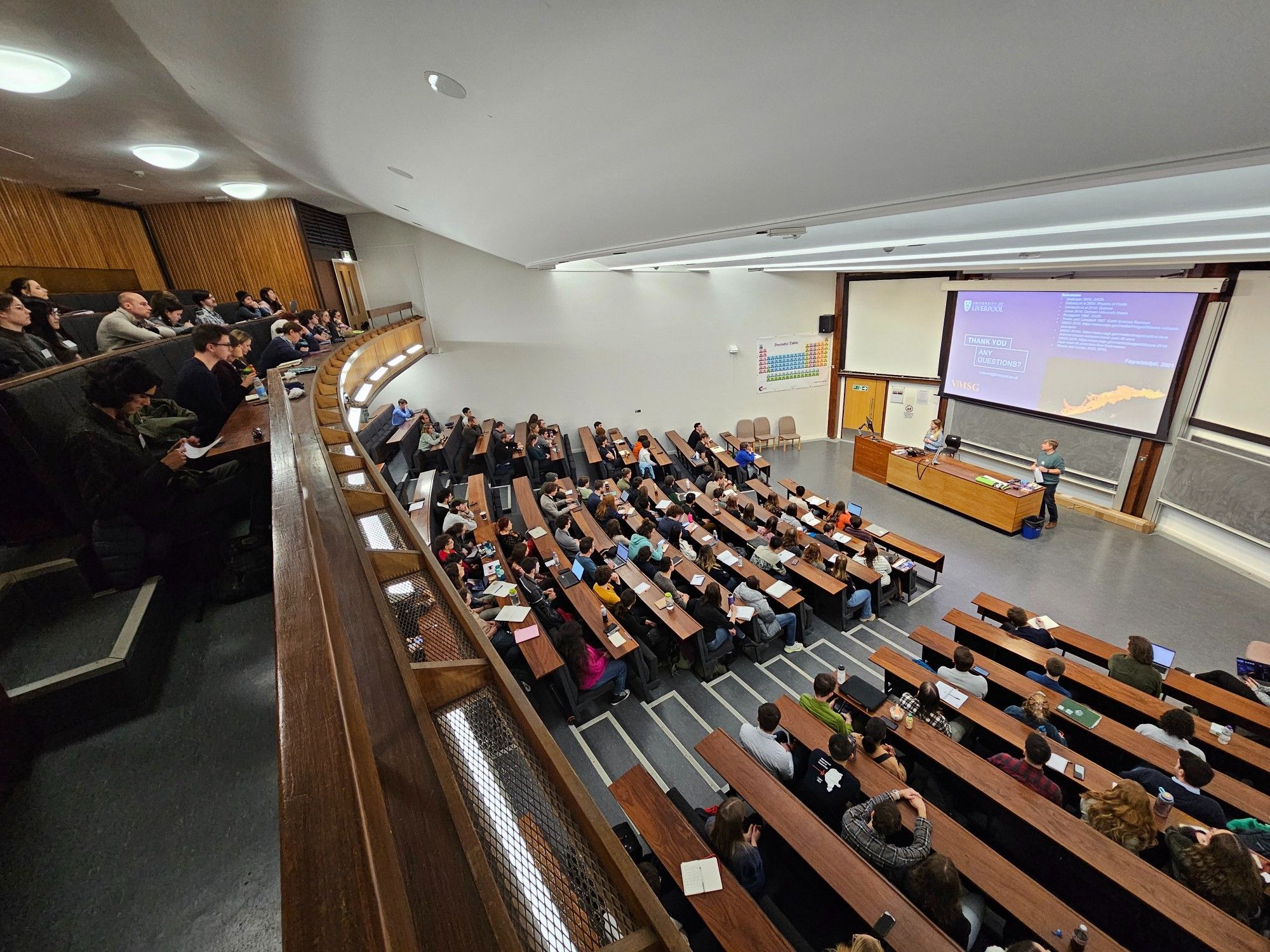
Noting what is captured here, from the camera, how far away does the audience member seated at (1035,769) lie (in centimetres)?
289

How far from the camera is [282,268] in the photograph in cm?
802

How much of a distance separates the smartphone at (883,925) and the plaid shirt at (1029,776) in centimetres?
136

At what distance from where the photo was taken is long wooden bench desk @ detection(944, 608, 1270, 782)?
3152mm

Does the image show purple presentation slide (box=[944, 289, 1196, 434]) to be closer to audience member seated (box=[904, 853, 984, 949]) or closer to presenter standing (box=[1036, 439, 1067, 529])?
presenter standing (box=[1036, 439, 1067, 529])

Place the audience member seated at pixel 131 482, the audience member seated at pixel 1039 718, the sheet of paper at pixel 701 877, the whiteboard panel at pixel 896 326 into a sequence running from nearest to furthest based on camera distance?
the audience member seated at pixel 131 482
the sheet of paper at pixel 701 877
the audience member seated at pixel 1039 718
the whiteboard panel at pixel 896 326

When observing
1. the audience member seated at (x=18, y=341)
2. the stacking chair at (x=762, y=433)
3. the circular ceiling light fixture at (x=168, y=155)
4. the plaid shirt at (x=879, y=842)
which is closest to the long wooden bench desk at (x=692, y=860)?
the plaid shirt at (x=879, y=842)

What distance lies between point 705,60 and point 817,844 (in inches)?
139

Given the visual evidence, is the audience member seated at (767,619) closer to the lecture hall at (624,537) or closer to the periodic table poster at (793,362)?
the lecture hall at (624,537)

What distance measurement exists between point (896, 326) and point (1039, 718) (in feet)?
28.4

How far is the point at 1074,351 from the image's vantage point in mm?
7262

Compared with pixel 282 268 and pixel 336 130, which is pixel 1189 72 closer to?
pixel 336 130

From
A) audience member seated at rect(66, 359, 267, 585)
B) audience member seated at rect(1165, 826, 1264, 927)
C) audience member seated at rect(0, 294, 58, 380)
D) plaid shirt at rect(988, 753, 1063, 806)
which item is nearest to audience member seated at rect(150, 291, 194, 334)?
audience member seated at rect(0, 294, 58, 380)

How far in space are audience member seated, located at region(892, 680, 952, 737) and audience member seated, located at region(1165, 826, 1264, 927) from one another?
3.79 ft

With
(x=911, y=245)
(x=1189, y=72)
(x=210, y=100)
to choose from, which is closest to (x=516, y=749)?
(x=1189, y=72)
